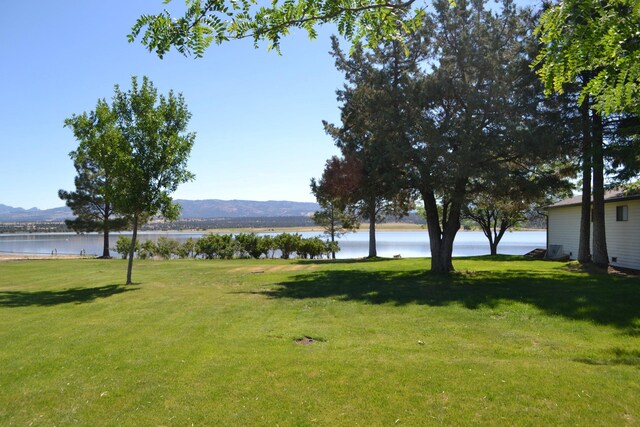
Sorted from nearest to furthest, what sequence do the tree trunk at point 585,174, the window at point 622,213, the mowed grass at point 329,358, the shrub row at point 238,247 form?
the mowed grass at point 329,358 < the tree trunk at point 585,174 < the window at point 622,213 < the shrub row at point 238,247

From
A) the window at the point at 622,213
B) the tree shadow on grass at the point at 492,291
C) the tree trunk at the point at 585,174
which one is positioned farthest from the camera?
the window at the point at 622,213

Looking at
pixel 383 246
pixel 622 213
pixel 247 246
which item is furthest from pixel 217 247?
pixel 383 246

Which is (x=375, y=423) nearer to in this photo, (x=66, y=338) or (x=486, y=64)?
(x=66, y=338)

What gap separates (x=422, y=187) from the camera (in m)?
17.7

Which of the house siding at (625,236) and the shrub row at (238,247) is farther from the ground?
the house siding at (625,236)

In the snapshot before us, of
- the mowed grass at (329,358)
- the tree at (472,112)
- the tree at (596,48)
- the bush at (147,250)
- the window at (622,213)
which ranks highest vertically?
the tree at (472,112)

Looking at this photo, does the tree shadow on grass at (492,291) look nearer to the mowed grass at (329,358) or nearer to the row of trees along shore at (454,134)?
the mowed grass at (329,358)

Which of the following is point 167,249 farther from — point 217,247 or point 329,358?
point 329,358

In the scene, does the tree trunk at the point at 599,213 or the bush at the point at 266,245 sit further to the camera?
the bush at the point at 266,245

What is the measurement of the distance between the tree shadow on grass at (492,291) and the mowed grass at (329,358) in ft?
0.29

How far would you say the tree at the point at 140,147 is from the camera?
16.7m

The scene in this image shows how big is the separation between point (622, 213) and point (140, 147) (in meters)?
22.8

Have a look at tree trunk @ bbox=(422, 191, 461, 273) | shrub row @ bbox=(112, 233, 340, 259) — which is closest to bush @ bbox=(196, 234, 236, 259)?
shrub row @ bbox=(112, 233, 340, 259)

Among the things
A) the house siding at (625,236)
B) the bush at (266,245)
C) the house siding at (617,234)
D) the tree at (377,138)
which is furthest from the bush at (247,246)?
the house siding at (625,236)
